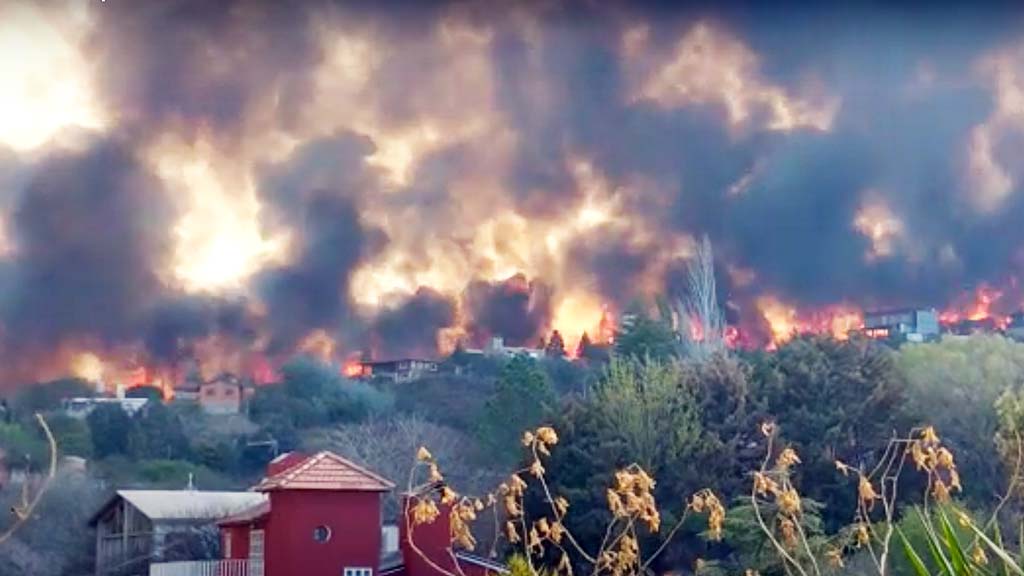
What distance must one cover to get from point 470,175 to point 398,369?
2389 mm

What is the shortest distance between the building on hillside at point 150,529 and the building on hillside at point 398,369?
215cm

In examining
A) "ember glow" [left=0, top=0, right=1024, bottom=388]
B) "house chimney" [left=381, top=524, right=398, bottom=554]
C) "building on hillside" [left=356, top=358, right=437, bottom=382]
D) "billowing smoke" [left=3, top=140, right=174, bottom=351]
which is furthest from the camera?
"building on hillside" [left=356, top=358, right=437, bottom=382]

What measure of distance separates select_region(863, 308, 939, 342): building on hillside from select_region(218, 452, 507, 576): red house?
6.39 metres

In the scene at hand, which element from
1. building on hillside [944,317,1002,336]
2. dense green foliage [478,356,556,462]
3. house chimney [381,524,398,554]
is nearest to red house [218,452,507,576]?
house chimney [381,524,398,554]

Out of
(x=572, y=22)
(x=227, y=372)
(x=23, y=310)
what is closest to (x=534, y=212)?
(x=572, y=22)

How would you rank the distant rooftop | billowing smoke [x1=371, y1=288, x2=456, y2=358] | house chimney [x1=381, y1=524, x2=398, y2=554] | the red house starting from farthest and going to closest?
billowing smoke [x1=371, y1=288, x2=456, y2=358]
the distant rooftop
house chimney [x1=381, y1=524, x2=398, y2=554]
the red house

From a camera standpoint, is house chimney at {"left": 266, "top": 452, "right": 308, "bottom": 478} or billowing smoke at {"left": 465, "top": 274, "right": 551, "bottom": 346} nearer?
house chimney at {"left": 266, "top": 452, "right": 308, "bottom": 478}

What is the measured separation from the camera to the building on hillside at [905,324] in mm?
17573

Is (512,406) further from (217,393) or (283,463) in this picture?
(217,393)

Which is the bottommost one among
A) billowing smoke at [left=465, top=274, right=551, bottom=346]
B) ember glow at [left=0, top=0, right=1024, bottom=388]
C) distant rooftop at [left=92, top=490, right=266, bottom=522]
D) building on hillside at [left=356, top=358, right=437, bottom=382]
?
distant rooftop at [left=92, top=490, right=266, bottom=522]

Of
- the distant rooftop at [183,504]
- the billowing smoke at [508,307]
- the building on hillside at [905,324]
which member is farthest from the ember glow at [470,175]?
the distant rooftop at [183,504]

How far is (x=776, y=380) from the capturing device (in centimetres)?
1542

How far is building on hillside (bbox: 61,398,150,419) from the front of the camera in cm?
1495

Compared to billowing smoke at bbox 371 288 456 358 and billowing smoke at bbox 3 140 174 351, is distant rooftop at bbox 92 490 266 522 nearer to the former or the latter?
billowing smoke at bbox 3 140 174 351
